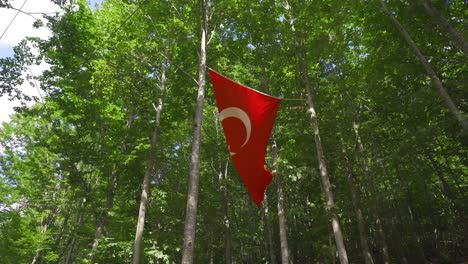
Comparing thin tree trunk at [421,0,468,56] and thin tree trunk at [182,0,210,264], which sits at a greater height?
thin tree trunk at [421,0,468,56]

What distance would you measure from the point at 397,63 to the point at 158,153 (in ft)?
33.8

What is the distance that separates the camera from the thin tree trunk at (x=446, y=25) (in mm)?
8234

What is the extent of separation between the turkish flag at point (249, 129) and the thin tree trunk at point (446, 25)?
18.8 ft

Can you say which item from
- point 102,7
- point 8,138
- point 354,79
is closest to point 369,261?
point 354,79

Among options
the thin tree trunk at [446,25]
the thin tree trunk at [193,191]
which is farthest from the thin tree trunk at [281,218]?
the thin tree trunk at [446,25]

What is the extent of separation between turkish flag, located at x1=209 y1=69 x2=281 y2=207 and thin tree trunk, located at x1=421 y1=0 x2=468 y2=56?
226 inches

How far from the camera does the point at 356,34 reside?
486 inches

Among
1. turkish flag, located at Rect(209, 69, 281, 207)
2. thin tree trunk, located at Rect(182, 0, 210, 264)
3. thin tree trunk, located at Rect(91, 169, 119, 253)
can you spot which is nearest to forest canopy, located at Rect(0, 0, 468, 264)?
thin tree trunk, located at Rect(91, 169, 119, 253)

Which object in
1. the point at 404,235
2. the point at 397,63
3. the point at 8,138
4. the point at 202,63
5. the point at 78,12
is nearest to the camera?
the point at 202,63

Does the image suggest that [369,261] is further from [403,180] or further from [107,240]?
[107,240]

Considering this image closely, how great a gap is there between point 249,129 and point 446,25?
21.9 ft

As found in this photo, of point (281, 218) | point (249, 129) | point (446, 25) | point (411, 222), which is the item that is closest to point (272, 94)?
point (281, 218)

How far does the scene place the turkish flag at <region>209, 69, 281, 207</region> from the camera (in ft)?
20.9

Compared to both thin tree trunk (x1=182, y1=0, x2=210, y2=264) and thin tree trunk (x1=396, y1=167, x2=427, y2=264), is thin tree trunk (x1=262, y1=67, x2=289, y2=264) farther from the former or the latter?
thin tree trunk (x1=396, y1=167, x2=427, y2=264)
